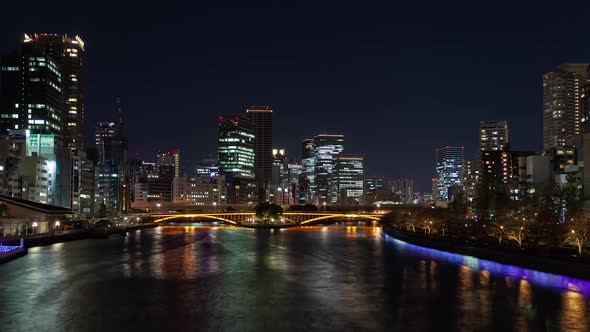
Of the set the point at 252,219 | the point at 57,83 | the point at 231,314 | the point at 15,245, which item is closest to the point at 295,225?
the point at 252,219

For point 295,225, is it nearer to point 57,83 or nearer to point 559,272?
point 57,83

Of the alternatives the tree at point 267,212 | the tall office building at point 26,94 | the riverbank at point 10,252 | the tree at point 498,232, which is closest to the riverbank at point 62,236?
the riverbank at point 10,252

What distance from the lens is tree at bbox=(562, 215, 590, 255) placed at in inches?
1662

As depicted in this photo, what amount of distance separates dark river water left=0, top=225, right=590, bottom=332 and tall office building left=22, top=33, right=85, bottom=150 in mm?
131385

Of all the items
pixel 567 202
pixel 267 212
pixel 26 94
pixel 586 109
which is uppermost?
pixel 26 94

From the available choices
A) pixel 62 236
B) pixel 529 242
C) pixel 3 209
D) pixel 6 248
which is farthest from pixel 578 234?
pixel 3 209

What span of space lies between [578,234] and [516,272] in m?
5.02

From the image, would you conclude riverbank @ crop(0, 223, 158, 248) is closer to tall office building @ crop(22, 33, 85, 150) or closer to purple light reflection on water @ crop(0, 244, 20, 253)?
purple light reflection on water @ crop(0, 244, 20, 253)

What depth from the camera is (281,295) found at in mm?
34906

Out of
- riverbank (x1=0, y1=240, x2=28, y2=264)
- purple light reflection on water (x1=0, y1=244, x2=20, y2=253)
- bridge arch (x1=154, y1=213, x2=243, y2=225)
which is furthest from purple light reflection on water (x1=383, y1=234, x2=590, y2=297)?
bridge arch (x1=154, y1=213, x2=243, y2=225)

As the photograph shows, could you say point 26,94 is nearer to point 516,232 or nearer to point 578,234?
point 516,232

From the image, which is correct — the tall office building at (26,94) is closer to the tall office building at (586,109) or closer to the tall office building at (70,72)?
the tall office building at (70,72)

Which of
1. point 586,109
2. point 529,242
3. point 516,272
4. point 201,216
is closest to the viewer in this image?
point 516,272

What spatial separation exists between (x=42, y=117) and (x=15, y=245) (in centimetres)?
8773
